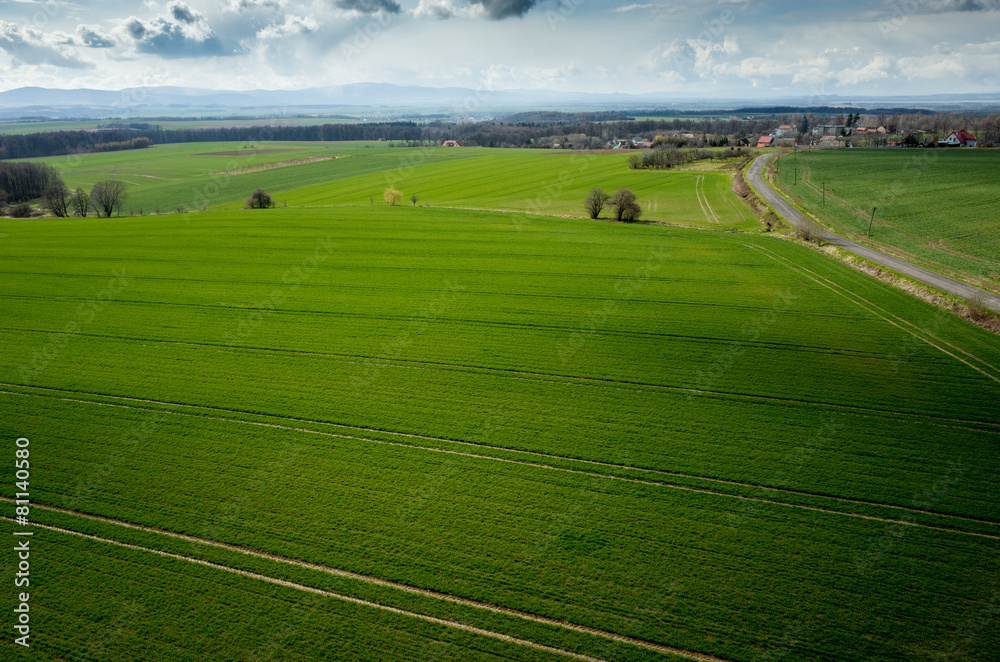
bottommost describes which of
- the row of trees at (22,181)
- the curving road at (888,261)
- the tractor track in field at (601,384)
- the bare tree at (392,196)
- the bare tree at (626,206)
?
the tractor track in field at (601,384)

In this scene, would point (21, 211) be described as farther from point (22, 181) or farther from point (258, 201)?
point (258, 201)

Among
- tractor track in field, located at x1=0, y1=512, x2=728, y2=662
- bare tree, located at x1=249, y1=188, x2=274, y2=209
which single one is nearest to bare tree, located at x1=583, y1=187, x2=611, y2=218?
bare tree, located at x1=249, y1=188, x2=274, y2=209

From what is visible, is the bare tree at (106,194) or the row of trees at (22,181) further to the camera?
the row of trees at (22,181)

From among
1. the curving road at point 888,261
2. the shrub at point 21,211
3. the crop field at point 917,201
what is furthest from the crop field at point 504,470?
the shrub at point 21,211

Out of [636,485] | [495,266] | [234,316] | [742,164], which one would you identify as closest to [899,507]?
[636,485]

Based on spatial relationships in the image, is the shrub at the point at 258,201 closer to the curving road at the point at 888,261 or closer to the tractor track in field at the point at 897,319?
the tractor track in field at the point at 897,319
